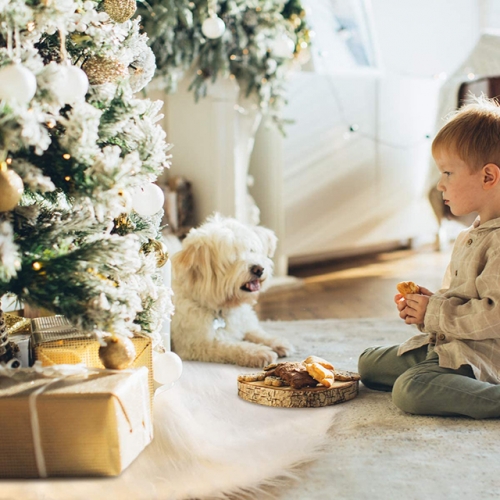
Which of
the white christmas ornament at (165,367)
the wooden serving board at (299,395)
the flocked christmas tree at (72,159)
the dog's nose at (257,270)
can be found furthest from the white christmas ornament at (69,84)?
the dog's nose at (257,270)

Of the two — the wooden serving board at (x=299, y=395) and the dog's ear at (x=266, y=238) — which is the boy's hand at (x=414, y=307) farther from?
the dog's ear at (x=266, y=238)

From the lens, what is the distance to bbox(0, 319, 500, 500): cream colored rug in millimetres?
1311

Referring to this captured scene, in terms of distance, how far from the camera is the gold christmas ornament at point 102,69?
1.57 metres

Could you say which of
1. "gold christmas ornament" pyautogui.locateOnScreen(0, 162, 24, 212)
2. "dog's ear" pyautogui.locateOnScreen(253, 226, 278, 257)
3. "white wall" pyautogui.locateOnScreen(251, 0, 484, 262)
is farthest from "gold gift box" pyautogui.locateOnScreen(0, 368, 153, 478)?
"white wall" pyautogui.locateOnScreen(251, 0, 484, 262)

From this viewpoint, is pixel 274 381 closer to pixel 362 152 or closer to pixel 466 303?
pixel 466 303

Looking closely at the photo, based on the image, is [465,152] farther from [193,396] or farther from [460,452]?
[193,396]

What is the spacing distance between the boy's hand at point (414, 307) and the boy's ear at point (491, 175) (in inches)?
12.4

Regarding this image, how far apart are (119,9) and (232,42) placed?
6.21ft

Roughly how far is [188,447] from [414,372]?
0.59 metres

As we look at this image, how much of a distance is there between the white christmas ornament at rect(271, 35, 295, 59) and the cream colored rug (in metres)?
2.13

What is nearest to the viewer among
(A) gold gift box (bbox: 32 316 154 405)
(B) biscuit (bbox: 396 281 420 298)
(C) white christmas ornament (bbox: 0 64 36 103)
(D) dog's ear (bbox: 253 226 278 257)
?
(C) white christmas ornament (bbox: 0 64 36 103)

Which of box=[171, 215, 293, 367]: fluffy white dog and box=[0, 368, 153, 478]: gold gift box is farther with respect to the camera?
box=[171, 215, 293, 367]: fluffy white dog

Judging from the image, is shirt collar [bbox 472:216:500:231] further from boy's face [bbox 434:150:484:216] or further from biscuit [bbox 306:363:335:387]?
biscuit [bbox 306:363:335:387]

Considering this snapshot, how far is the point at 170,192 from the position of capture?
3.64 meters
